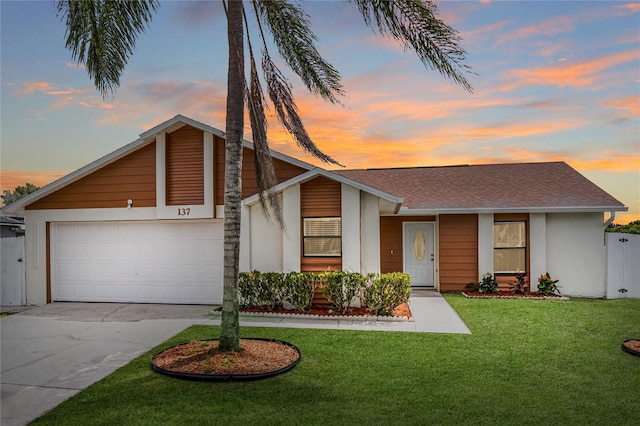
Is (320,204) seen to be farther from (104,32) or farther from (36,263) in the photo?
(36,263)

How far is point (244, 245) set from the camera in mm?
10609

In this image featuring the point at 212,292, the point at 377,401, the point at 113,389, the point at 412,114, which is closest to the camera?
the point at 377,401

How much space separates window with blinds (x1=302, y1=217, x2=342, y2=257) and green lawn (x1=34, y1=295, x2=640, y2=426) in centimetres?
271

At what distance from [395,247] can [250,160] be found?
238 inches

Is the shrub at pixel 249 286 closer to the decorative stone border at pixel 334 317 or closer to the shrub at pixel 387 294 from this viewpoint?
the decorative stone border at pixel 334 317

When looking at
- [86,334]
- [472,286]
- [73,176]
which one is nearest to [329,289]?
[86,334]

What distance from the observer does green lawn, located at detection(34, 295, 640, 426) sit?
4469 millimetres

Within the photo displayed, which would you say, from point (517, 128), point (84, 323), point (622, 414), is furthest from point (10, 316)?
point (517, 128)

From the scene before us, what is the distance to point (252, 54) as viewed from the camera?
6.65 meters

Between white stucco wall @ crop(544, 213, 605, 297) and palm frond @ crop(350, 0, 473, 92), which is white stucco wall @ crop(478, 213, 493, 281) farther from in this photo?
palm frond @ crop(350, 0, 473, 92)

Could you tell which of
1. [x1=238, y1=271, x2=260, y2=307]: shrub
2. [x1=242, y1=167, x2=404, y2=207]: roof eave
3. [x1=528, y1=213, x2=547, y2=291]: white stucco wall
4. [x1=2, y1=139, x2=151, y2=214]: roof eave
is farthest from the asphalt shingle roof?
[x1=2, y1=139, x2=151, y2=214]: roof eave

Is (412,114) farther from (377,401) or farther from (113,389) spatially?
(113,389)

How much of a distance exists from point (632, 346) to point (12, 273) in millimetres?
14829

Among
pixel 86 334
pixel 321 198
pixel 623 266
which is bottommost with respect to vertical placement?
pixel 86 334
